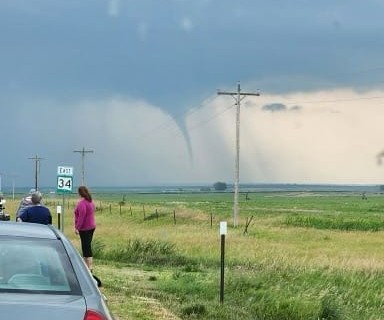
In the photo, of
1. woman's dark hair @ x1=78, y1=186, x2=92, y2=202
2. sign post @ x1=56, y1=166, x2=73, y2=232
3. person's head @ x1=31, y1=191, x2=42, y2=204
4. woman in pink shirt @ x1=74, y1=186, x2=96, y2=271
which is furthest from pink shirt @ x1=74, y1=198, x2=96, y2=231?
sign post @ x1=56, y1=166, x2=73, y2=232

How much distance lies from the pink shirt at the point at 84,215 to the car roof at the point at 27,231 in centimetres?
892

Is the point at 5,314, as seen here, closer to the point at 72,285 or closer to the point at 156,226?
the point at 72,285

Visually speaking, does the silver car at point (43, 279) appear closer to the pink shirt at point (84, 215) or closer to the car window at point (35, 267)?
the car window at point (35, 267)

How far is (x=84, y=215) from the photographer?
14.7 metres

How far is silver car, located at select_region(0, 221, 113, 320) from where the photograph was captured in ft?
13.6

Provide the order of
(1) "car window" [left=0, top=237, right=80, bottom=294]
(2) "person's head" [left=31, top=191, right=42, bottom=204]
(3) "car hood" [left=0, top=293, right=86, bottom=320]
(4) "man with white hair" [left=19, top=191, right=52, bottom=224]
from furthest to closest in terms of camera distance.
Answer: (2) "person's head" [left=31, top=191, right=42, bottom=204] < (4) "man with white hair" [left=19, top=191, right=52, bottom=224] < (1) "car window" [left=0, top=237, right=80, bottom=294] < (3) "car hood" [left=0, top=293, right=86, bottom=320]

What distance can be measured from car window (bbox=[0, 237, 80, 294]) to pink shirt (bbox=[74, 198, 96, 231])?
943 cm

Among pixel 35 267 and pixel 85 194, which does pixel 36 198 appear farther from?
pixel 35 267

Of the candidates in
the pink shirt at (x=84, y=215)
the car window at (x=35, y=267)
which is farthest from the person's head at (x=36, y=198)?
the car window at (x=35, y=267)

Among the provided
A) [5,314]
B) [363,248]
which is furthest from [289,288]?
[363,248]

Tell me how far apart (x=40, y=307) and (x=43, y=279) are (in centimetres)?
64

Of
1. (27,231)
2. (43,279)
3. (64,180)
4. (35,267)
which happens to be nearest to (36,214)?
(27,231)

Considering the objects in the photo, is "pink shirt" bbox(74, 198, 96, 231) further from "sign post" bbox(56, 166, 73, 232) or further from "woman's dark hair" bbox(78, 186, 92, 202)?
"sign post" bbox(56, 166, 73, 232)

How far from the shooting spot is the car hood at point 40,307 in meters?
4.04
